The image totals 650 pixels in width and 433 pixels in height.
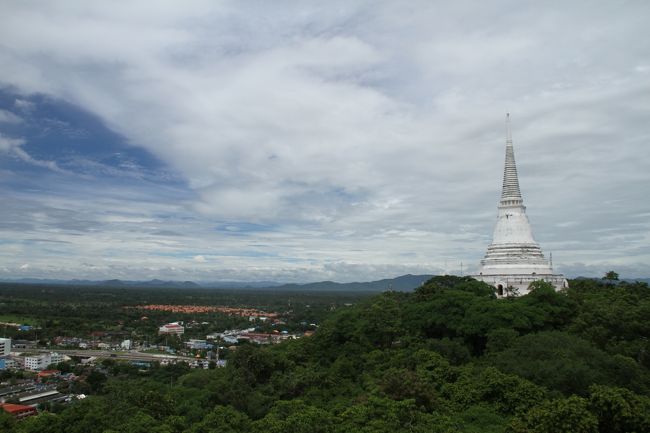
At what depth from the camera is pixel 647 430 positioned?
615 inches

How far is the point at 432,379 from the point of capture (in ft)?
73.0

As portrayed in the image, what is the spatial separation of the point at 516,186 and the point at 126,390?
33923 mm

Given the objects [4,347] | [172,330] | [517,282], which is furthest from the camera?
[172,330]

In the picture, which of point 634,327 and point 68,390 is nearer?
point 634,327

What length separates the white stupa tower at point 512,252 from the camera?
38969 millimetres

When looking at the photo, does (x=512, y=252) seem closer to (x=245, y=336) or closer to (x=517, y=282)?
(x=517, y=282)

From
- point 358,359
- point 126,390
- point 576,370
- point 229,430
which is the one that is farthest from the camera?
point 358,359

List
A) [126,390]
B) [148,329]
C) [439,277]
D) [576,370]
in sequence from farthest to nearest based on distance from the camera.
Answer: [148,329]
[439,277]
[126,390]
[576,370]

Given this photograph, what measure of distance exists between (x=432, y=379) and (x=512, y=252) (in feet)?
71.8

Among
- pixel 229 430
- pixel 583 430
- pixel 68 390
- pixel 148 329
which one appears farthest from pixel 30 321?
pixel 583 430

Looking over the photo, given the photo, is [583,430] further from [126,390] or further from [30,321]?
[30,321]

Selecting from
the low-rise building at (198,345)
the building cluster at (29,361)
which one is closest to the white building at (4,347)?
the building cluster at (29,361)

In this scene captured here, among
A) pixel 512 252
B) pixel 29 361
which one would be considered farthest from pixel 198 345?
pixel 512 252

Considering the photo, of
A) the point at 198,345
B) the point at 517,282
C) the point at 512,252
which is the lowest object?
the point at 198,345
